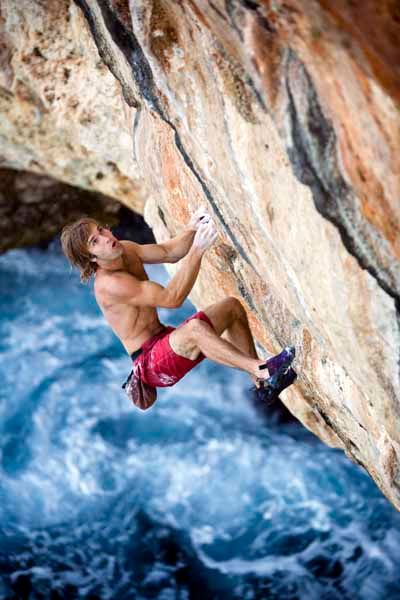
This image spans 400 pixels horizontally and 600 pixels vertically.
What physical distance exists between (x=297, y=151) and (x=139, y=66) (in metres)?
1.47

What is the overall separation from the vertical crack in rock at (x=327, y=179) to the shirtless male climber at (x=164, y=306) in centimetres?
106

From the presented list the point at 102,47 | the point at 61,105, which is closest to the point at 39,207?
the point at 61,105

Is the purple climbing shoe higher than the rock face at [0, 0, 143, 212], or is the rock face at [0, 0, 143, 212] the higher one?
the purple climbing shoe

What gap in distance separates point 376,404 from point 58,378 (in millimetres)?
5747

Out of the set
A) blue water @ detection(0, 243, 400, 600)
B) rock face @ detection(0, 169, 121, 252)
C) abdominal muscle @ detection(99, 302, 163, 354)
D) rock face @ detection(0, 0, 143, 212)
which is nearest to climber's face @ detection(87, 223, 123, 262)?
abdominal muscle @ detection(99, 302, 163, 354)

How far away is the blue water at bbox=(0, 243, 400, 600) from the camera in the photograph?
767cm

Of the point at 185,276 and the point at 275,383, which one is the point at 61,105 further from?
the point at 275,383

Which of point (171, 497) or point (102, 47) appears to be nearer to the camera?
point (102, 47)

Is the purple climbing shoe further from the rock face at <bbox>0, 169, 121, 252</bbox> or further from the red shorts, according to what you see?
the rock face at <bbox>0, 169, 121, 252</bbox>

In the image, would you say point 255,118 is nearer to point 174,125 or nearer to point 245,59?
point 245,59

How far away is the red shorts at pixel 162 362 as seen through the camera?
409 cm

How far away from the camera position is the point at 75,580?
765cm

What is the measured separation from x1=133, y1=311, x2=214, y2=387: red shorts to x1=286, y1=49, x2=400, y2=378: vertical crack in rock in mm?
1345

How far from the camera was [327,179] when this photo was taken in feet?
8.57
